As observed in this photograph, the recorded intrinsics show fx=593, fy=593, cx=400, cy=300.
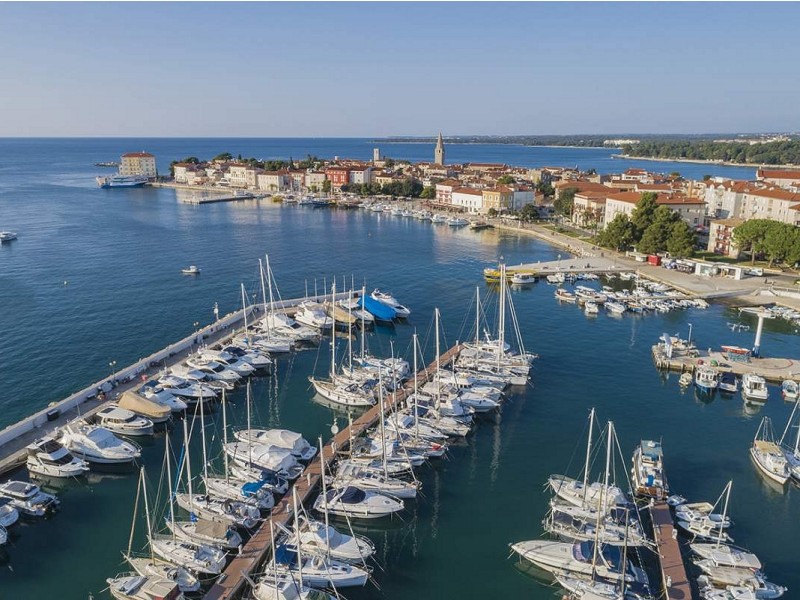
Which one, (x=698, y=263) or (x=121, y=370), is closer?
(x=121, y=370)

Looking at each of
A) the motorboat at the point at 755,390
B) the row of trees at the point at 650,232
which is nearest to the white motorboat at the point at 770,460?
the motorboat at the point at 755,390

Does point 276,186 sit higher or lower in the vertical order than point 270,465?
higher

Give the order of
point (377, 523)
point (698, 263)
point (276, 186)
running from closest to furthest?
1. point (377, 523)
2. point (698, 263)
3. point (276, 186)

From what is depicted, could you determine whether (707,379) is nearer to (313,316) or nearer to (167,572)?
(313,316)

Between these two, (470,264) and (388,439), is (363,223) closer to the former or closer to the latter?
(470,264)

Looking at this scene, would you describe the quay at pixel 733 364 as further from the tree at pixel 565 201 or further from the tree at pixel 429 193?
the tree at pixel 429 193

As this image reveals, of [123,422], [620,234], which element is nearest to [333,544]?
[123,422]

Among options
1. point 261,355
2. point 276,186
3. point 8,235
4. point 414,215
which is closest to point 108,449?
point 261,355
